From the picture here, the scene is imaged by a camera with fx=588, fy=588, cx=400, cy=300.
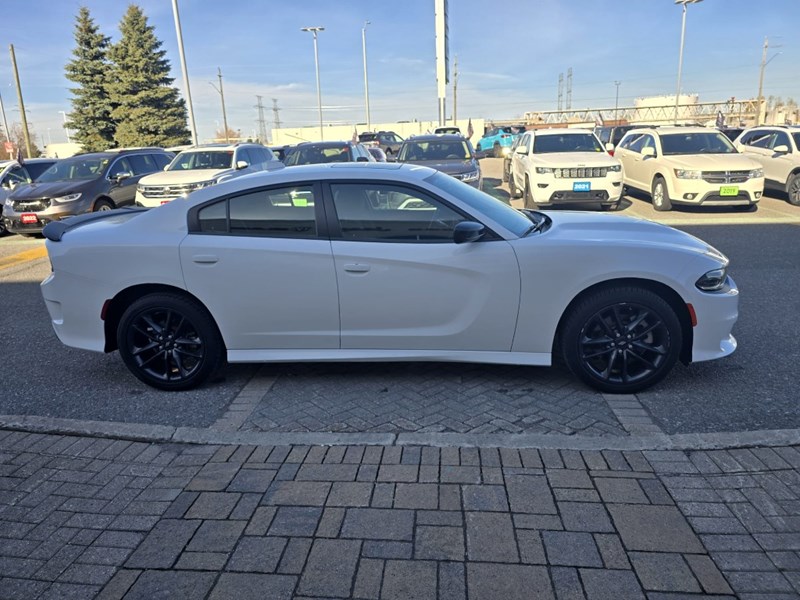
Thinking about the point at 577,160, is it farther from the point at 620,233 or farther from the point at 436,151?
the point at 620,233

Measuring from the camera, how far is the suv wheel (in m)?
12.8

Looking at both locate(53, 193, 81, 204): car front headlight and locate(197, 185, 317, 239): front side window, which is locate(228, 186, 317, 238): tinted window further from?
locate(53, 193, 81, 204): car front headlight

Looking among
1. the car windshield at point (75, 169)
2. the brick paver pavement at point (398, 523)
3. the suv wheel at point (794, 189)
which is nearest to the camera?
the brick paver pavement at point (398, 523)

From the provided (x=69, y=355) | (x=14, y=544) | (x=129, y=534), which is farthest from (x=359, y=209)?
(x=69, y=355)

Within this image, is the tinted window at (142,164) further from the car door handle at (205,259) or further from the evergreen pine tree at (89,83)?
the evergreen pine tree at (89,83)

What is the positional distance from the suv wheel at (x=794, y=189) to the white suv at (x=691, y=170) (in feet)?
4.49

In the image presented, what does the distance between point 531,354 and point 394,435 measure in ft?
3.68

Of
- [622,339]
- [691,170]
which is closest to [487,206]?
[622,339]

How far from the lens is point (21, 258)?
1035 centimetres

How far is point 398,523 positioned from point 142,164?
1393 centimetres

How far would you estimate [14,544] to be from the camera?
8.82ft

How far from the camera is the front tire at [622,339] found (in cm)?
384

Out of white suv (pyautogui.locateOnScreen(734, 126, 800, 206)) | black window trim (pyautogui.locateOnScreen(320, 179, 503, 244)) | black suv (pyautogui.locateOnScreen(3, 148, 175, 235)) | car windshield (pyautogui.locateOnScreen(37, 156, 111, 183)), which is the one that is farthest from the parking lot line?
white suv (pyautogui.locateOnScreen(734, 126, 800, 206))

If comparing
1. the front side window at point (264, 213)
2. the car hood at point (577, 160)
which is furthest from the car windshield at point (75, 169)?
the front side window at point (264, 213)
